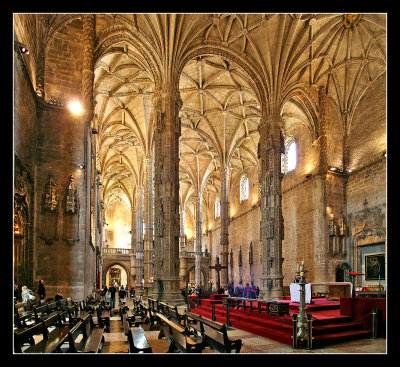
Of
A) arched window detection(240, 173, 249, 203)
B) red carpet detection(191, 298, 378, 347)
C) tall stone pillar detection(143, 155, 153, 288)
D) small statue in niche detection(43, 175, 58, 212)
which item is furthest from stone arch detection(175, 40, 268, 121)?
arched window detection(240, 173, 249, 203)

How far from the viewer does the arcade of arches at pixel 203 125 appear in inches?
622

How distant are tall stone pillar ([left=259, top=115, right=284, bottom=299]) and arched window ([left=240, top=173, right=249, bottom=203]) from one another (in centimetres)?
1719

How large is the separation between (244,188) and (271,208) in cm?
1931

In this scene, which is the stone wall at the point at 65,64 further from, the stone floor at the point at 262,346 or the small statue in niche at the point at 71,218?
the stone floor at the point at 262,346

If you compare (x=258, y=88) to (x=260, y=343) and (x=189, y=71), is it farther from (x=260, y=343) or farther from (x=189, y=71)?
(x=260, y=343)

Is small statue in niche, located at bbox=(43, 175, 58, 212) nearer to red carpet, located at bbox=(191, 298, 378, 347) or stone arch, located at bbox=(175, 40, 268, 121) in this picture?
red carpet, located at bbox=(191, 298, 378, 347)

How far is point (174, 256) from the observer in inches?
781

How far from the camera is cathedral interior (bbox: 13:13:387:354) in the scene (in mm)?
15789

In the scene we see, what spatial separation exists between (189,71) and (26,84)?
51.3 ft

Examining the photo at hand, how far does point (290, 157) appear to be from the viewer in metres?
33.0

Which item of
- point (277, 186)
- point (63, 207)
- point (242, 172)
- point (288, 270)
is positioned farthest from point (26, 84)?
point (242, 172)

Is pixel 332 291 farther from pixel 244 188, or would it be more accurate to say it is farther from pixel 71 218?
pixel 244 188

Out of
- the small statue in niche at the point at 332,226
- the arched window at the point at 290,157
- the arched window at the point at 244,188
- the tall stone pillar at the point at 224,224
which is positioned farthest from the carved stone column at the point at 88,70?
the arched window at the point at 244,188

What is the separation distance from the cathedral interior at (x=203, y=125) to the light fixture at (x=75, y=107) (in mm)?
103
